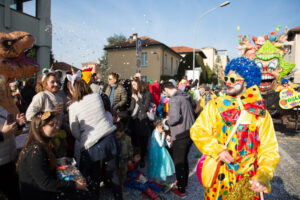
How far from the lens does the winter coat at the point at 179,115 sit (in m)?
3.26

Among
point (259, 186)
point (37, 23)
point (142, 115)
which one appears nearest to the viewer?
point (259, 186)

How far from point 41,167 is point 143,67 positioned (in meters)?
25.3

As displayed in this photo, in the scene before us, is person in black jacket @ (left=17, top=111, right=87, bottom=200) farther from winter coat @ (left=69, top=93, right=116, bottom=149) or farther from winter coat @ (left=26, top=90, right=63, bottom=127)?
winter coat @ (left=26, top=90, right=63, bottom=127)

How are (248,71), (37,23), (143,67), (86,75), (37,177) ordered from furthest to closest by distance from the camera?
(143,67) < (37,23) < (86,75) < (248,71) < (37,177)

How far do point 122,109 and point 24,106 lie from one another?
83.8 inches

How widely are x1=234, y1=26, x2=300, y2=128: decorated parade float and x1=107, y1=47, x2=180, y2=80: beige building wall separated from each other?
19232mm

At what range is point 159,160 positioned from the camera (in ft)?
12.4

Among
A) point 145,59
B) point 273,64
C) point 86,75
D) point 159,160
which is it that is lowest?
point 159,160

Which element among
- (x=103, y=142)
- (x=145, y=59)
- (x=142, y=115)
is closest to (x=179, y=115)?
(x=103, y=142)

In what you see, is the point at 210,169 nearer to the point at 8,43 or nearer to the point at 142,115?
the point at 142,115

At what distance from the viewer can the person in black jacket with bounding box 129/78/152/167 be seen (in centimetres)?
464

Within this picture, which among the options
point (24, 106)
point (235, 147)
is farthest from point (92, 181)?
point (24, 106)

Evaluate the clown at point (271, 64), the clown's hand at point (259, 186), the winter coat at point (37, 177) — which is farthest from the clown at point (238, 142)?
the clown at point (271, 64)

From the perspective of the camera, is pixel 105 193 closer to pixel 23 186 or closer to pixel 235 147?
pixel 23 186
